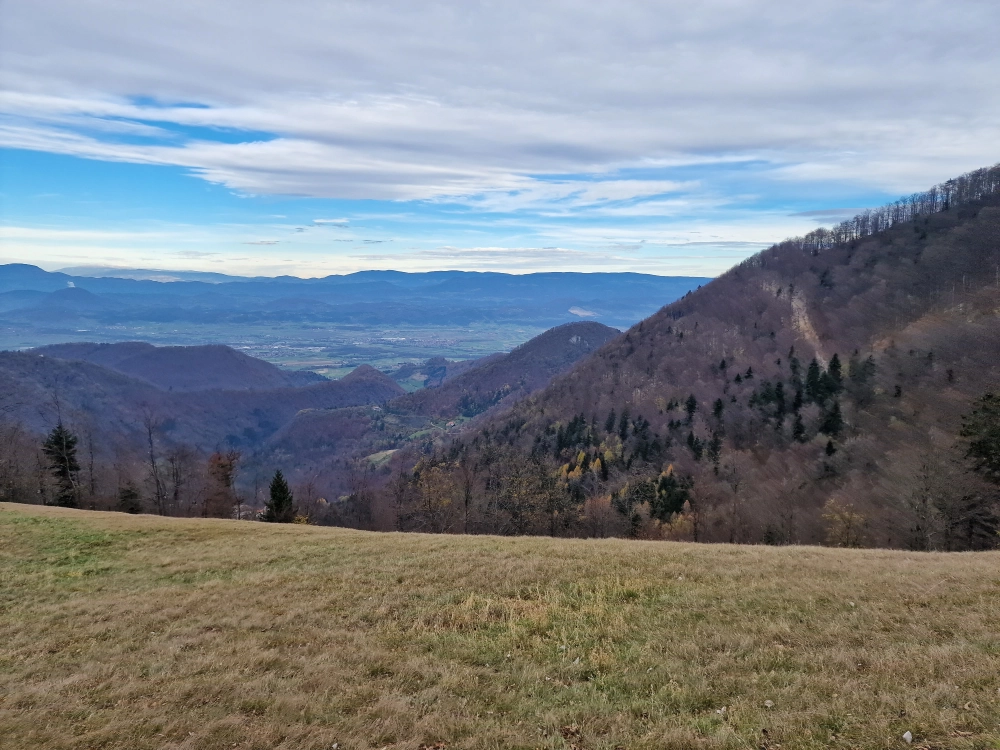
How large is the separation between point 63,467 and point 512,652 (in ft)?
Answer: 228

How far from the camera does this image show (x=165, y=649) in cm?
1381

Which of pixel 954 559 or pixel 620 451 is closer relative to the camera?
pixel 954 559

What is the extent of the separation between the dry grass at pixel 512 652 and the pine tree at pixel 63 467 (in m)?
46.7

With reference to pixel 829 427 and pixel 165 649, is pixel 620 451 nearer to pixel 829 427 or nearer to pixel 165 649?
pixel 829 427

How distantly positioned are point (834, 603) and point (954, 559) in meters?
11.0

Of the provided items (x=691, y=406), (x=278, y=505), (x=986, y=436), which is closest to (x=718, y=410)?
(x=691, y=406)

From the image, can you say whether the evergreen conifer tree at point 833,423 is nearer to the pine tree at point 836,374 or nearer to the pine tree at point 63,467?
the pine tree at point 836,374

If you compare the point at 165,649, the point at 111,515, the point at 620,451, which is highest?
the point at 165,649

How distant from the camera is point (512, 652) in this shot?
1294 centimetres

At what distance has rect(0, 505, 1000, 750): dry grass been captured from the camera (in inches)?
368

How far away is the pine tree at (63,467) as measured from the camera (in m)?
60.4

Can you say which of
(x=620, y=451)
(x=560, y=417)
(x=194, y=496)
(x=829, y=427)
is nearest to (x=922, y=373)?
(x=829, y=427)

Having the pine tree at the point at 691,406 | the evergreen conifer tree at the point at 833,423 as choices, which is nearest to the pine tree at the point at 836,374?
the evergreen conifer tree at the point at 833,423

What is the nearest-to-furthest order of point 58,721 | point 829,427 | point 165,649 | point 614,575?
1. point 58,721
2. point 165,649
3. point 614,575
4. point 829,427
